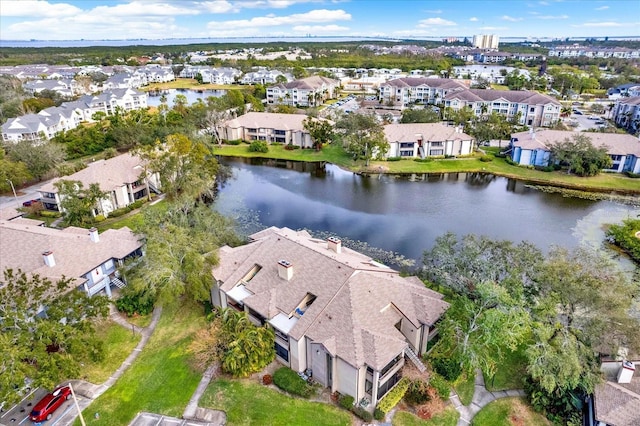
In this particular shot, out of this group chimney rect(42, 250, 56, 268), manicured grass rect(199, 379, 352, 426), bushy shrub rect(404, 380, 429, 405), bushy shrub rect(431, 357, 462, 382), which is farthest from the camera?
chimney rect(42, 250, 56, 268)

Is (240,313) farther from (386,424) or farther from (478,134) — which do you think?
(478,134)

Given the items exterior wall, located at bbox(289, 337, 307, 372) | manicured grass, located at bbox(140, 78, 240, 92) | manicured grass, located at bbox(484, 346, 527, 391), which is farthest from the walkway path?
manicured grass, located at bbox(140, 78, 240, 92)

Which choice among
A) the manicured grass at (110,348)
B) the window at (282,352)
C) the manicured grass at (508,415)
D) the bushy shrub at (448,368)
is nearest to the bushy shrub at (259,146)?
the manicured grass at (110,348)

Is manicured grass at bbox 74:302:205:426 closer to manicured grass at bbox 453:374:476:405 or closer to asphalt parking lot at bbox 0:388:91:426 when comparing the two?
asphalt parking lot at bbox 0:388:91:426

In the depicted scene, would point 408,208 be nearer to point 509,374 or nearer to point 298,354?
point 509,374

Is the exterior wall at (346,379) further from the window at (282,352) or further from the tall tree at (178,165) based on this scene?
the tall tree at (178,165)
